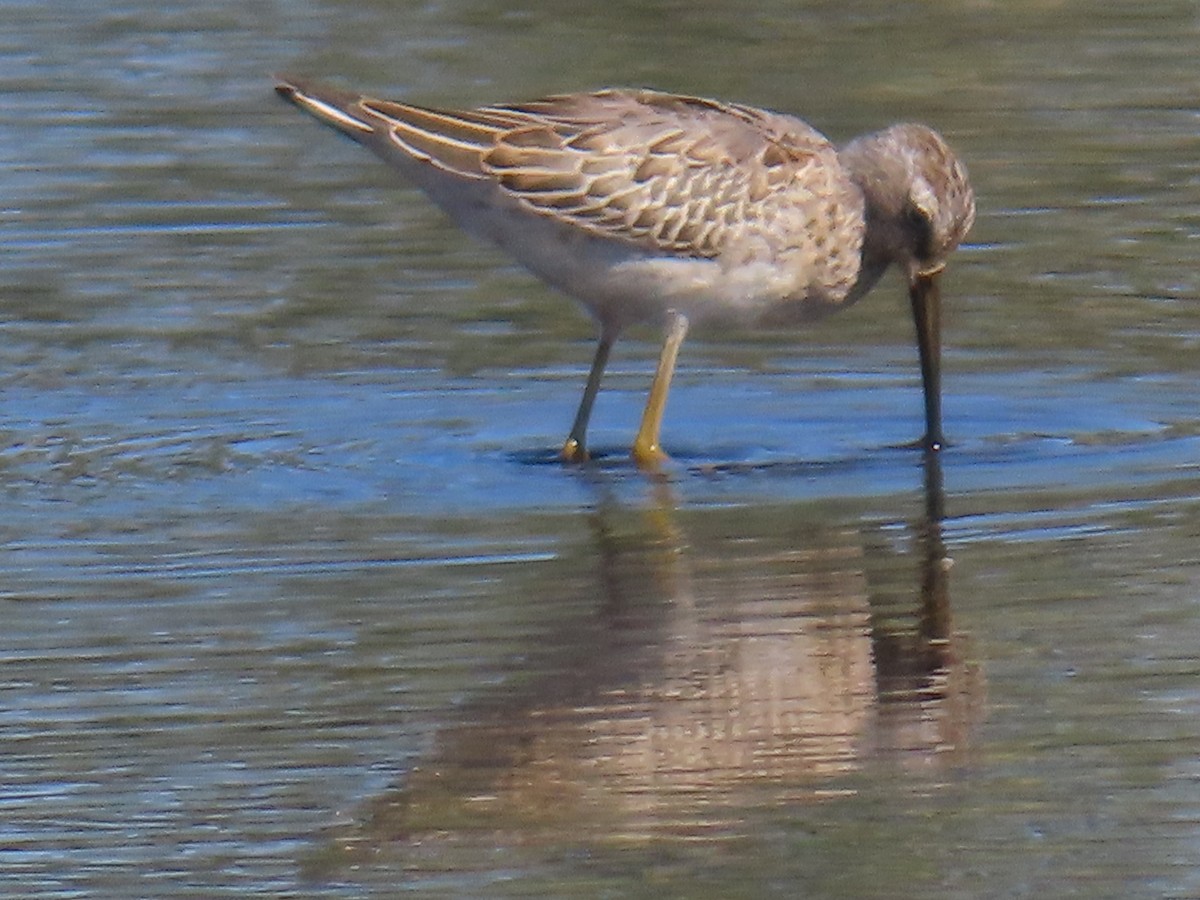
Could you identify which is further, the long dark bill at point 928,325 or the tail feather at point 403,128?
the long dark bill at point 928,325

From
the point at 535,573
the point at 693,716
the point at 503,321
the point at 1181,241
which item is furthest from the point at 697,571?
the point at 1181,241

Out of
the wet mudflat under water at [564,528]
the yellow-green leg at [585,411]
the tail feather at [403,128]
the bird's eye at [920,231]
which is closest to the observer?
the wet mudflat under water at [564,528]

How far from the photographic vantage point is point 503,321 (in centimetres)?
1121

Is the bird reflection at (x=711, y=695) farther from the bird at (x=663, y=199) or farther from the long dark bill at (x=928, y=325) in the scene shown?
the long dark bill at (x=928, y=325)

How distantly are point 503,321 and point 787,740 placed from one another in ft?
16.4

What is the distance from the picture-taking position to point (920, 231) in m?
9.92

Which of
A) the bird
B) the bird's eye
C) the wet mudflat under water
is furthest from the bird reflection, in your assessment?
the bird's eye

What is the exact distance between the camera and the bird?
31.0 feet

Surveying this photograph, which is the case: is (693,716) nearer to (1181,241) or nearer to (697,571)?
(697,571)

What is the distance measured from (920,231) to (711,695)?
3.59 metres

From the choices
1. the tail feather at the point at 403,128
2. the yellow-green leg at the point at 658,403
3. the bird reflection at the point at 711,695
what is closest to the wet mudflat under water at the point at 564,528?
the bird reflection at the point at 711,695

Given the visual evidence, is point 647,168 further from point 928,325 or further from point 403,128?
point 928,325

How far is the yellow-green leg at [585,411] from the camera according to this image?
9.53 metres

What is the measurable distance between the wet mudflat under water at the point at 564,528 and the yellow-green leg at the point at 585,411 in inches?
3.9
